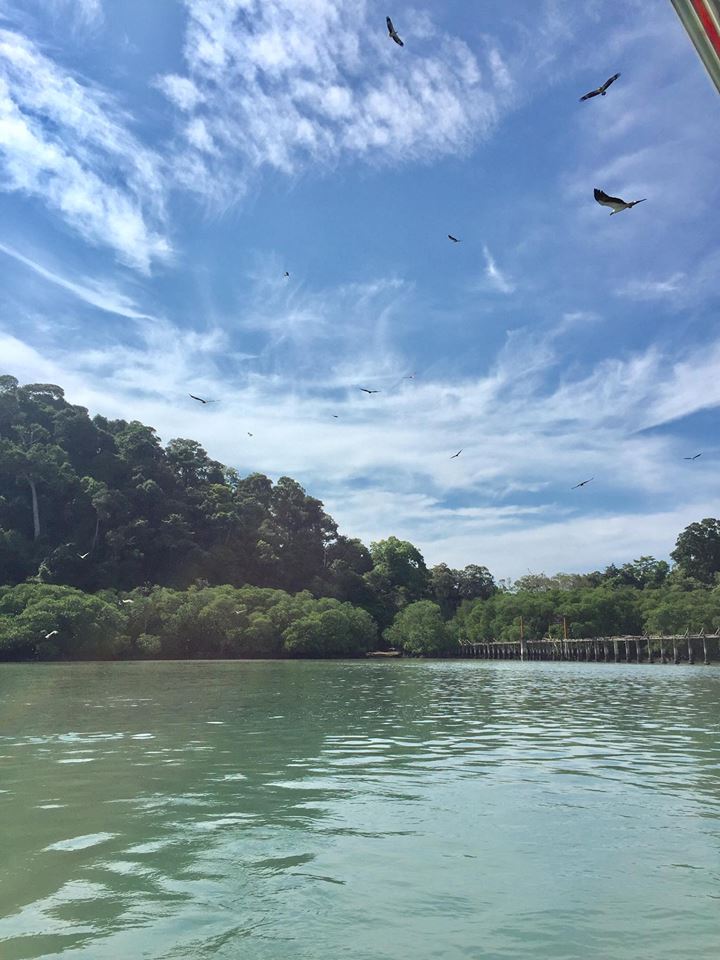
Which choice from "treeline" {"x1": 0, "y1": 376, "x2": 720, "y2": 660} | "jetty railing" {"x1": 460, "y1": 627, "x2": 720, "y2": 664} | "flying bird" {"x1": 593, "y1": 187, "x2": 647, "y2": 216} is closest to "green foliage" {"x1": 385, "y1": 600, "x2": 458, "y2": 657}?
"treeline" {"x1": 0, "y1": 376, "x2": 720, "y2": 660}

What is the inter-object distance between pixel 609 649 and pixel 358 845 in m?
105

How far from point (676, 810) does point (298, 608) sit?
95.1 meters

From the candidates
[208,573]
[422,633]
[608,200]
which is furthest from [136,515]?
[608,200]

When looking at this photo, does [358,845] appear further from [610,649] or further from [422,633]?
[422,633]

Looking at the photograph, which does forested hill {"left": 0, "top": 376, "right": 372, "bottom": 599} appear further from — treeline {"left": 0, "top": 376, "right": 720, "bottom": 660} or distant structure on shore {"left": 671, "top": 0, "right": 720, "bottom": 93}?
distant structure on shore {"left": 671, "top": 0, "right": 720, "bottom": 93}

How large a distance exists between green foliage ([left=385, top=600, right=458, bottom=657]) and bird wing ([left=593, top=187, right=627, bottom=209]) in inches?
4492

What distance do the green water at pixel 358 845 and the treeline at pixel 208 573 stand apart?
71162 mm

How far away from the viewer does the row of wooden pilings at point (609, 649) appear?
8862cm

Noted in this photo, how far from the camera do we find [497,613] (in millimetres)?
119188

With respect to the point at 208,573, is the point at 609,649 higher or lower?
lower

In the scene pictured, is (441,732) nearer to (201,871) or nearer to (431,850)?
(431,850)

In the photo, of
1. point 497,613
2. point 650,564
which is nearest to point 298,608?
point 497,613

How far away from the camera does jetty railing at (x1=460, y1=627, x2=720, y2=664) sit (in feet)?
291

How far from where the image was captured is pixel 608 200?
2.95 metres
